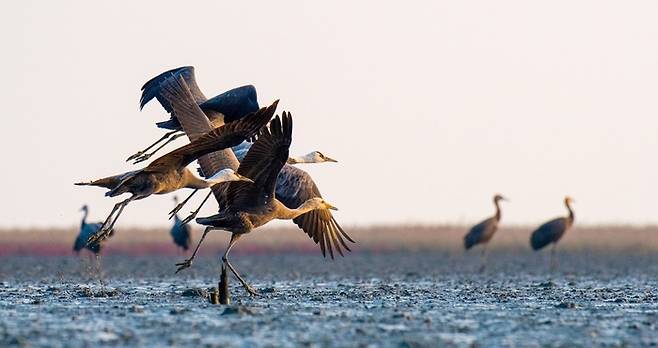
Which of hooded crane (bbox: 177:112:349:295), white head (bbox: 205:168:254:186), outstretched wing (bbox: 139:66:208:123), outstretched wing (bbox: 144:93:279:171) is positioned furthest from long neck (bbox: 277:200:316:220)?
outstretched wing (bbox: 139:66:208:123)

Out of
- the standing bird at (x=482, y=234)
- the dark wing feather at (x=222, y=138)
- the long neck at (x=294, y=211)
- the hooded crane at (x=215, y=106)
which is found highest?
the standing bird at (x=482, y=234)

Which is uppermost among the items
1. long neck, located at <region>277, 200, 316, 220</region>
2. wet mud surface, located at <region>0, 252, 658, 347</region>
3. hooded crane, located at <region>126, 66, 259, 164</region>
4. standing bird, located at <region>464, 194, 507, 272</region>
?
standing bird, located at <region>464, 194, 507, 272</region>

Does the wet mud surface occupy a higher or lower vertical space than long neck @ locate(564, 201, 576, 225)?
lower

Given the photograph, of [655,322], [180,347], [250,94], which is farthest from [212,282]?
[180,347]

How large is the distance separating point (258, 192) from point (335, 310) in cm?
211

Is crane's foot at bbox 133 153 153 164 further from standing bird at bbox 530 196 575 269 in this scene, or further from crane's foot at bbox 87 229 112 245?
standing bird at bbox 530 196 575 269

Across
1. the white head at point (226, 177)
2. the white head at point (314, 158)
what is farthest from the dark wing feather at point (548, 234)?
the white head at point (226, 177)

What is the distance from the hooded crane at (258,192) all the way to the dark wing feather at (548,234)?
1602cm

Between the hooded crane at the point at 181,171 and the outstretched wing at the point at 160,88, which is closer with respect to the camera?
the hooded crane at the point at 181,171

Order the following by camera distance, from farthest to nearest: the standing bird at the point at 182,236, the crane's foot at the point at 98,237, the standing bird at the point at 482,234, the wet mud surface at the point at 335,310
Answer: the standing bird at the point at 482,234 < the standing bird at the point at 182,236 < the crane's foot at the point at 98,237 < the wet mud surface at the point at 335,310

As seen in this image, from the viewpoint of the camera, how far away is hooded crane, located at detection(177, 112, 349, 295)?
15352mm

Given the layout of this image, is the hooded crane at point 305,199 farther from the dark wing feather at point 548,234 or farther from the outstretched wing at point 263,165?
the dark wing feather at point 548,234

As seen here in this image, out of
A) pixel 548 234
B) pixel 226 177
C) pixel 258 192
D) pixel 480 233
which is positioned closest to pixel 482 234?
pixel 480 233

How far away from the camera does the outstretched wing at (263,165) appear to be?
15320 millimetres
